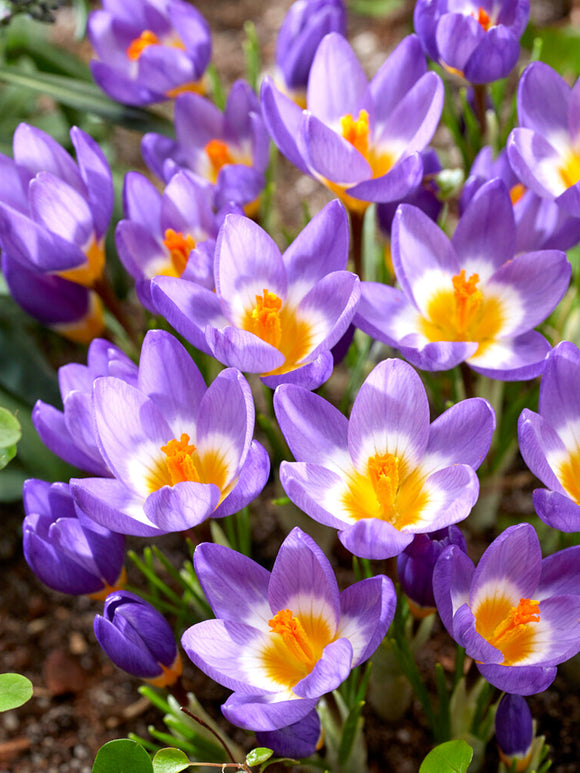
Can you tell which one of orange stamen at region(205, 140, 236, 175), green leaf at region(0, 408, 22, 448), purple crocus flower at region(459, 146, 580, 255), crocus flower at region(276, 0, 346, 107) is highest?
crocus flower at region(276, 0, 346, 107)

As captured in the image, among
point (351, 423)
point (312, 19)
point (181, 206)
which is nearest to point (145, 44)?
point (312, 19)

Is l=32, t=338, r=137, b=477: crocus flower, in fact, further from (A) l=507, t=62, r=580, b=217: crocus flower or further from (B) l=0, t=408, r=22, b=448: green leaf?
(A) l=507, t=62, r=580, b=217: crocus flower

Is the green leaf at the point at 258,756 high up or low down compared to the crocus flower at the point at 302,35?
down

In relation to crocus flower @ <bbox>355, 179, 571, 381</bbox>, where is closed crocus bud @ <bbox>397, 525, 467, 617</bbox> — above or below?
below

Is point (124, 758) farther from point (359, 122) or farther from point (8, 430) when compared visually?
point (359, 122)

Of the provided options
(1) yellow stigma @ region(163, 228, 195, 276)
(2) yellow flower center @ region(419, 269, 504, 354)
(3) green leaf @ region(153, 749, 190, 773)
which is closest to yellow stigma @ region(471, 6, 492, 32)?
(2) yellow flower center @ region(419, 269, 504, 354)

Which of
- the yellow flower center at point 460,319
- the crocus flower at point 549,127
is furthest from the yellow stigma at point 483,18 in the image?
the yellow flower center at point 460,319

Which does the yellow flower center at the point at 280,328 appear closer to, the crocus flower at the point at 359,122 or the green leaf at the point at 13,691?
the crocus flower at the point at 359,122

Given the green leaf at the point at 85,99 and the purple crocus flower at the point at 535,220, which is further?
the green leaf at the point at 85,99
